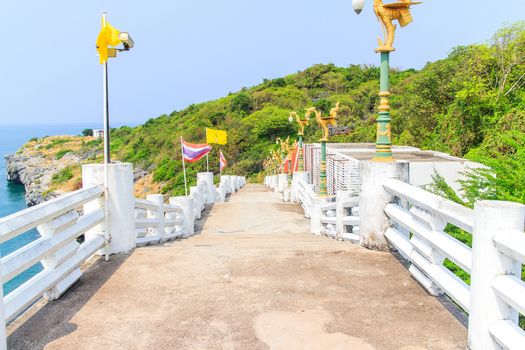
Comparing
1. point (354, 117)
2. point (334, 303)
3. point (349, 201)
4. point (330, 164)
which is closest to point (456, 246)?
point (334, 303)

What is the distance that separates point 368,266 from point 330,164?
15.6m

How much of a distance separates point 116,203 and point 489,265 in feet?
16.5

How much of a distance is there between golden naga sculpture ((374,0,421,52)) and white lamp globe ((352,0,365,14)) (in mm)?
2203

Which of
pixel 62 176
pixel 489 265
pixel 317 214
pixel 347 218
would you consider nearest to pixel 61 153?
pixel 62 176

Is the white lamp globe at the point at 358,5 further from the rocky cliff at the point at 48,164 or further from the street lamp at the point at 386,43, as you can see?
the rocky cliff at the point at 48,164

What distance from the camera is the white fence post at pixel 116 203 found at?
683 centimetres

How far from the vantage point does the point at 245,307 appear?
4.87 m

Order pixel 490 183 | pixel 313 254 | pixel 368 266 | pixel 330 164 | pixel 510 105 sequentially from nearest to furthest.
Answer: pixel 368 266 → pixel 313 254 → pixel 490 183 → pixel 330 164 → pixel 510 105

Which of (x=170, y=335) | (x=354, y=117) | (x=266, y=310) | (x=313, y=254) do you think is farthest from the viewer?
(x=354, y=117)

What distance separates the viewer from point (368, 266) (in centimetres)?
623

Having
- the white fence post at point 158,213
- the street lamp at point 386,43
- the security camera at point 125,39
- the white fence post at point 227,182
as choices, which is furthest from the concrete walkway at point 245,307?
the white fence post at point 227,182

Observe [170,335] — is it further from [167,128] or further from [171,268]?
[167,128]

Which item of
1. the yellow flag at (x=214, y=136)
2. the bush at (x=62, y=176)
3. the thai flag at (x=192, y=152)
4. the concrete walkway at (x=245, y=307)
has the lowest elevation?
the bush at (x=62, y=176)

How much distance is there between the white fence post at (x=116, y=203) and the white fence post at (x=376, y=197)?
3.39 metres
